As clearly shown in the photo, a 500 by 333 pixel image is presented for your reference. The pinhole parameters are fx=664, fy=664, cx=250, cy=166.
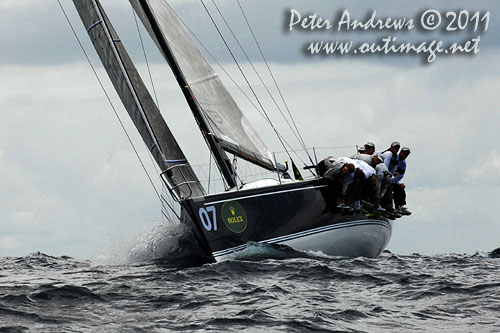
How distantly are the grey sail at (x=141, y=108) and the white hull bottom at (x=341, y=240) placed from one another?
5.28ft

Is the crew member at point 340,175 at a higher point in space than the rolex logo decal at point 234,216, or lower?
higher

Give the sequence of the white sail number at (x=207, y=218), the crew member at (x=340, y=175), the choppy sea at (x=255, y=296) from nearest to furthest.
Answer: the choppy sea at (x=255, y=296) → the white sail number at (x=207, y=218) → the crew member at (x=340, y=175)

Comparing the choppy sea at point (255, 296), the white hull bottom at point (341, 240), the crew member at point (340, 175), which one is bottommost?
the choppy sea at point (255, 296)

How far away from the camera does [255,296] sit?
318 inches

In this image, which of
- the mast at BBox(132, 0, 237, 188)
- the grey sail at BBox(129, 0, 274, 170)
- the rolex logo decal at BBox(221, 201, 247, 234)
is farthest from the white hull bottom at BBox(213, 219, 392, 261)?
the grey sail at BBox(129, 0, 274, 170)

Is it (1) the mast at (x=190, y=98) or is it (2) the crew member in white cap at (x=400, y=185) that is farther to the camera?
(2) the crew member in white cap at (x=400, y=185)

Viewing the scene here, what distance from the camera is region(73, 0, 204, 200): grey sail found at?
11.5 m

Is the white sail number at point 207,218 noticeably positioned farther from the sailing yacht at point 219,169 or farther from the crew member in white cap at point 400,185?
the crew member in white cap at point 400,185

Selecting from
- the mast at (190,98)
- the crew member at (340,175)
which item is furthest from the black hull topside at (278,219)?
the mast at (190,98)

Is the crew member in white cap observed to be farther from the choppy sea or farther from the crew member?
the choppy sea

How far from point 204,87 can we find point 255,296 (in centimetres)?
566

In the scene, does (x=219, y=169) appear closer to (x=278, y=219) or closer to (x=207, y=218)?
(x=278, y=219)

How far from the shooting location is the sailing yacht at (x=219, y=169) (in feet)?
35.5

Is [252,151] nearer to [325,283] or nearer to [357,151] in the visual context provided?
[357,151]
